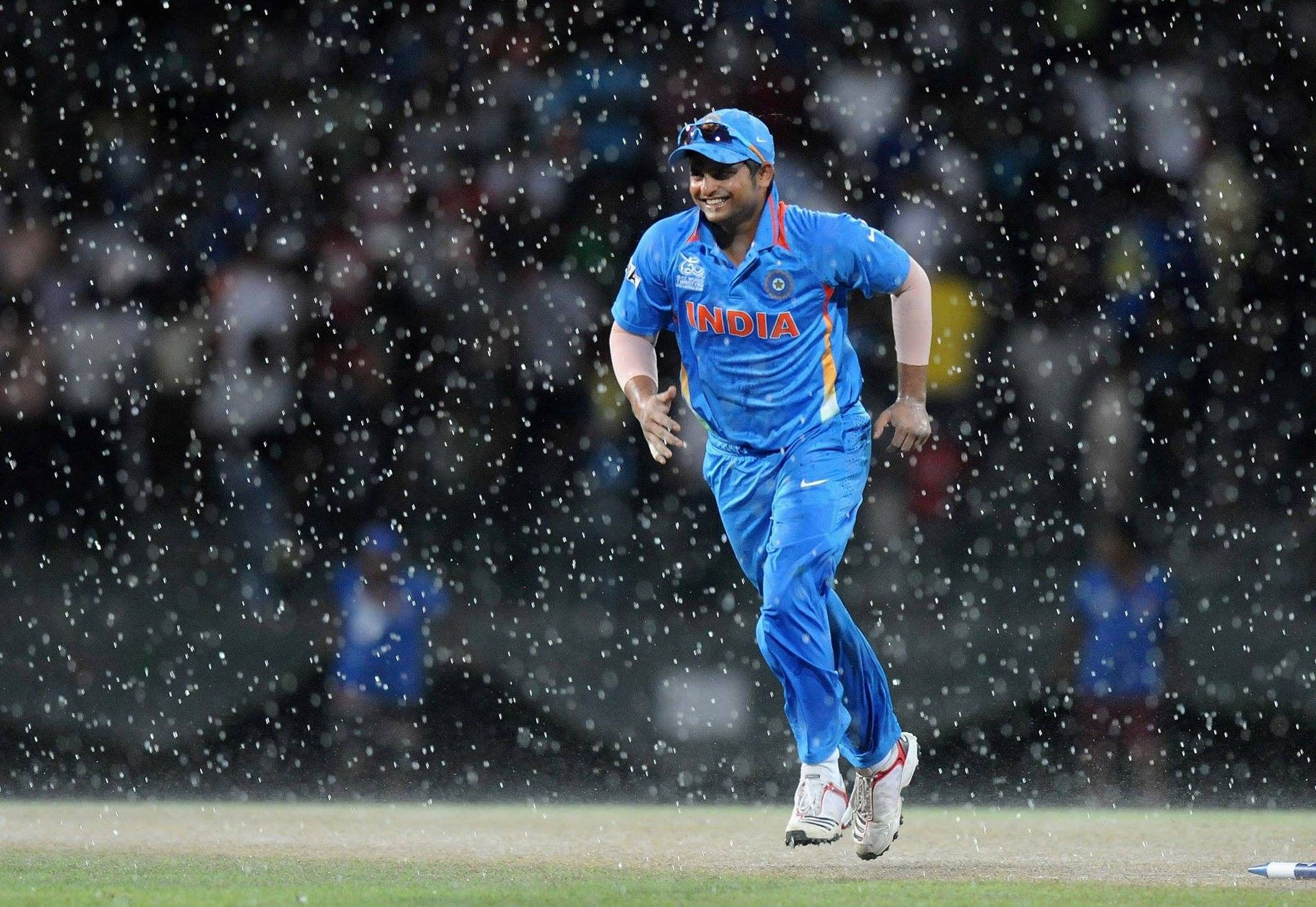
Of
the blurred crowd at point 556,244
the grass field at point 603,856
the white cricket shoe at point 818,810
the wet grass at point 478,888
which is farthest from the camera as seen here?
the blurred crowd at point 556,244

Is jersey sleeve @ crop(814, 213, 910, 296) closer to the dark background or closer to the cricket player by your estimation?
the cricket player

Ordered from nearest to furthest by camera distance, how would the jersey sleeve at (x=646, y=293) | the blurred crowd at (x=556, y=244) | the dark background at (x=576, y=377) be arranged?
the jersey sleeve at (x=646, y=293) → the dark background at (x=576, y=377) → the blurred crowd at (x=556, y=244)

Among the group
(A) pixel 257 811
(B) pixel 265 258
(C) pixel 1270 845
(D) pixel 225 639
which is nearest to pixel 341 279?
(B) pixel 265 258

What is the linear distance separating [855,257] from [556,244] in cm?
489

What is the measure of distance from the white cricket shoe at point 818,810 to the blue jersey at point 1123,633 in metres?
3.70

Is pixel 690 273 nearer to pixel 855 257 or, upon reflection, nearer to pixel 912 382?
pixel 855 257

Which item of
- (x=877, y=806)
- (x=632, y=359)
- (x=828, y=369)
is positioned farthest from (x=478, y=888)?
(x=828, y=369)

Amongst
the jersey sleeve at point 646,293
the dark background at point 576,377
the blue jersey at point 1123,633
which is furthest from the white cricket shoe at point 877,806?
the blue jersey at point 1123,633

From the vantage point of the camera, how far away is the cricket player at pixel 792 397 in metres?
5.02

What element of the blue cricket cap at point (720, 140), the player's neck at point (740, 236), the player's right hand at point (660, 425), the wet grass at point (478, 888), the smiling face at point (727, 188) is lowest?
the wet grass at point (478, 888)

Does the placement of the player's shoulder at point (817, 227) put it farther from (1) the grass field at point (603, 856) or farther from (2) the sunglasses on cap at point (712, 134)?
(1) the grass field at point (603, 856)

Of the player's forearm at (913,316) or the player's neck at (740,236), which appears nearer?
the player's neck at (740,236)

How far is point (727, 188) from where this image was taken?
5035 millimetres

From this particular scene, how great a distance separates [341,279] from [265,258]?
1.60ft
